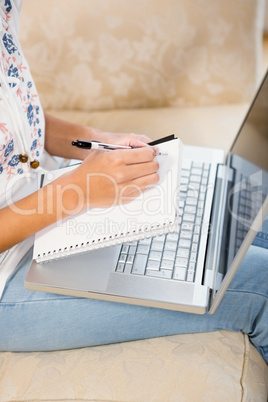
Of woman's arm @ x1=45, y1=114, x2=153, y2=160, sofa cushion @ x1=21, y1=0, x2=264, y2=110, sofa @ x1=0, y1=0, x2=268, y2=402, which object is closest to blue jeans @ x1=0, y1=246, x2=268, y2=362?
woman's arm @ x1=45, y1=114, x2=153, y2=160

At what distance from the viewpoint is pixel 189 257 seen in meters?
0.79

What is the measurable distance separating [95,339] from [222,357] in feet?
0.76

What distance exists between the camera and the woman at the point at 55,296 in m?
0.75

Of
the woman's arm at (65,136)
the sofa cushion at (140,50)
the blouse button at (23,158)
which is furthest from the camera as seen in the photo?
the sofa cushion at (140,50)

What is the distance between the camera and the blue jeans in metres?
0.77

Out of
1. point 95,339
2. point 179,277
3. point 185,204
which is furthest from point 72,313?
point 185,204

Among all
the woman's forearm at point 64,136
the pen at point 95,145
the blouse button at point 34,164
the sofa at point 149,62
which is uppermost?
the sofa at point 149,62

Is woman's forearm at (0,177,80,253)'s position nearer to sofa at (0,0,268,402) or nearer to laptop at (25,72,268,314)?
laptop at (25,72,268,314)

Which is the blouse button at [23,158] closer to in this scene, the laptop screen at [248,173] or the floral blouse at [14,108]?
the floral blouse at [14,108]

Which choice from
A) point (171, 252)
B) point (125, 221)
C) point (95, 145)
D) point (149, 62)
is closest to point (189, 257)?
point (171, 252)

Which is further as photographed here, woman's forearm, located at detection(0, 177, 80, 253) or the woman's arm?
the woman's arm

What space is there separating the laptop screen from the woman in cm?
7

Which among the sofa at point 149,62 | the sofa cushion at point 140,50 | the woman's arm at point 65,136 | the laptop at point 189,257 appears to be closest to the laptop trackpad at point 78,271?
the laptop at point 189,257

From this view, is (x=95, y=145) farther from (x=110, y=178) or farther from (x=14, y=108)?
(x=14, y=108)
